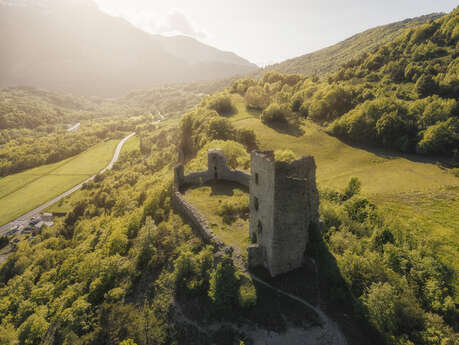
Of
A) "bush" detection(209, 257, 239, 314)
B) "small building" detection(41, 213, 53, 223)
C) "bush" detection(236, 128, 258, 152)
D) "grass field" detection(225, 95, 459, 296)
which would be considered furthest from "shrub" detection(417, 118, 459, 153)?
"small building" detection(41, 213, 53, 223)

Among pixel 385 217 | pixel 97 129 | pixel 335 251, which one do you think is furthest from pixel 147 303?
pixel 97 129

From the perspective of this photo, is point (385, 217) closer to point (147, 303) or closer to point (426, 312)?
point (426, 312)

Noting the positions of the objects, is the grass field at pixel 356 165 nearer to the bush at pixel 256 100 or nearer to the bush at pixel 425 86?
the bush at pixel 256 100

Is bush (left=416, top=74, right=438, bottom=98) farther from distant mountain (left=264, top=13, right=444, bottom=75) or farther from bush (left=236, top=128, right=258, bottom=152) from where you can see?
distant mountain (left=264, top=13, right=444, bottom=75)

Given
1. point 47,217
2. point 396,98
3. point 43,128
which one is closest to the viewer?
point 396,98

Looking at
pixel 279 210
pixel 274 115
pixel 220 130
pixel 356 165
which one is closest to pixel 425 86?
pixel 356 165

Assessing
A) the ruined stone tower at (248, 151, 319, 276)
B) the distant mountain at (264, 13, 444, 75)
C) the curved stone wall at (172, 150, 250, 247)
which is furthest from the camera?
the distant mountain at (264, 13, 444, 75)

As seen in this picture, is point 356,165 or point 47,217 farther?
point 47,217

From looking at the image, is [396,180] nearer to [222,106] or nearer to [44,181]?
[222,106]
